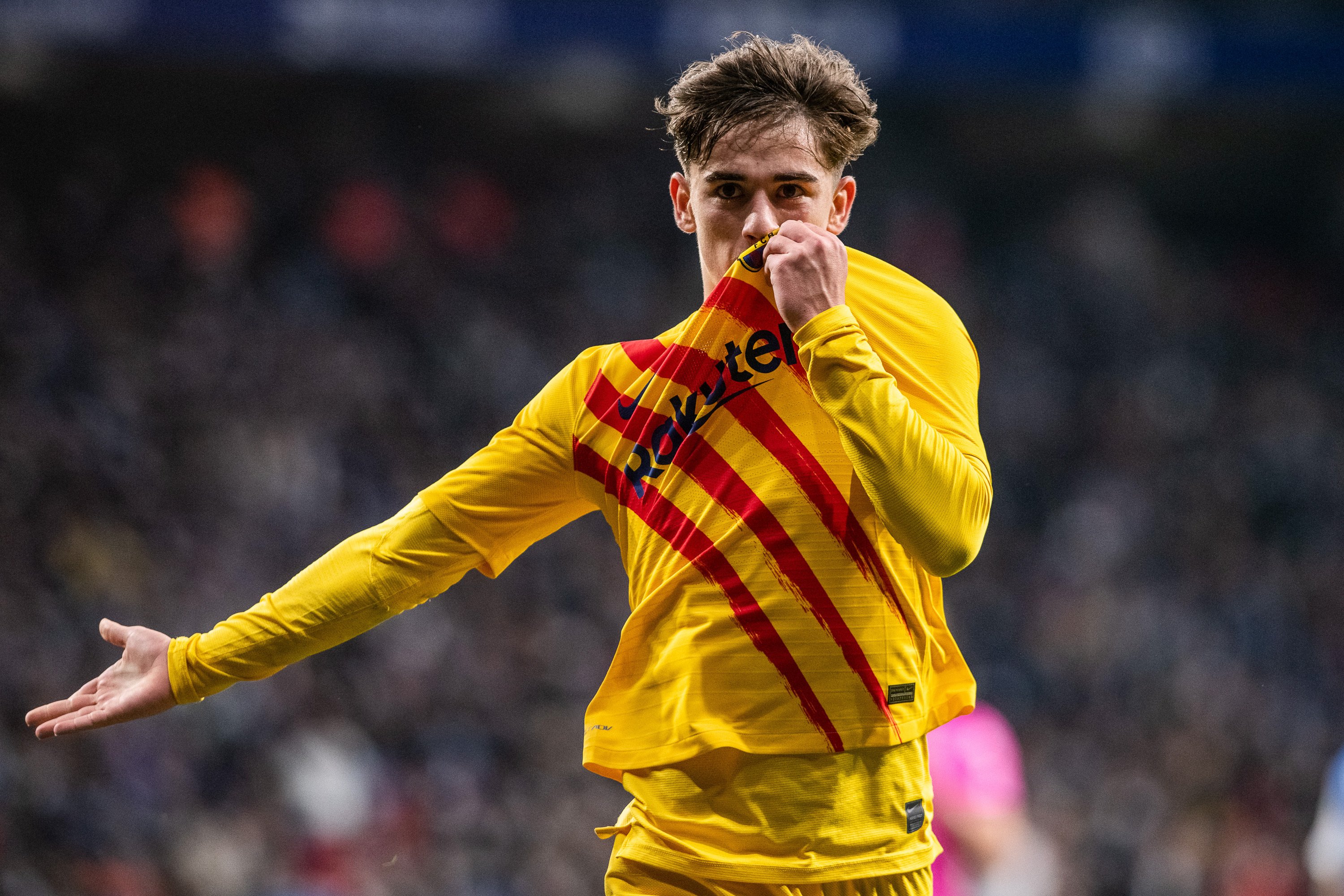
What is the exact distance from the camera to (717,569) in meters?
2.19

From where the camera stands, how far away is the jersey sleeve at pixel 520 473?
2.39 m

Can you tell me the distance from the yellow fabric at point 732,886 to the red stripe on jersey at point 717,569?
0.71 ft

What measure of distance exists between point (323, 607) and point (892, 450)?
3.62 ft

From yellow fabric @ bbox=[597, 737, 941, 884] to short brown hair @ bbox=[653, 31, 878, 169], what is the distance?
3.29 ft

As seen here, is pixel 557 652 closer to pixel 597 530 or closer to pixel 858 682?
pixel 597 530

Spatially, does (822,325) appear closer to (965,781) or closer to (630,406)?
(630,406)

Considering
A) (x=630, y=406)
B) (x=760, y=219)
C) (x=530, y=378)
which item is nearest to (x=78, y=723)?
(x=630, y=406)

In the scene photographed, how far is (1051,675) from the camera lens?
11.2 metres

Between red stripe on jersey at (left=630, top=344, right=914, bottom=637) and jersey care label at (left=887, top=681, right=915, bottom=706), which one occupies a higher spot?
red stripe on jersey at (left=630, top=344, right=914, bottom=637)

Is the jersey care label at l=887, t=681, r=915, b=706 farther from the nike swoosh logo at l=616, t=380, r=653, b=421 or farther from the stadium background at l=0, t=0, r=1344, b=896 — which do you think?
the stadium background at l=0, t=0, r=1344, b=896

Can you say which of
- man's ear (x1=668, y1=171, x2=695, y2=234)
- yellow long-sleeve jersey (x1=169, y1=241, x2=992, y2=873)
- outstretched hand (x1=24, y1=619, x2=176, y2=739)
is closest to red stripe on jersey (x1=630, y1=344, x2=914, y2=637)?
yellow long-sleeve jersey (x1=169, y1=241, x2=992, y2=873)

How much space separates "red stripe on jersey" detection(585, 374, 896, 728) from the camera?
213 centimetres

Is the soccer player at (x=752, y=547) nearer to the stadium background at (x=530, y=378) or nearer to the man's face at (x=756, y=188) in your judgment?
the man's face at (x=756, y=188)

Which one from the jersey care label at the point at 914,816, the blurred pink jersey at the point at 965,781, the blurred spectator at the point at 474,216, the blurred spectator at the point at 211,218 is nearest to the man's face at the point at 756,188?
the jersey care label at the point at 914,816
